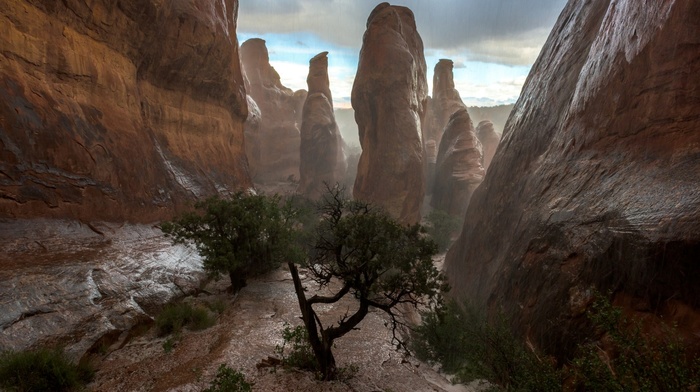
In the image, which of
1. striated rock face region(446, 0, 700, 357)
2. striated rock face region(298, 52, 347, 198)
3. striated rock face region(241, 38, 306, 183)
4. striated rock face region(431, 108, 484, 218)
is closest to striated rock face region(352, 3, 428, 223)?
striated rock face region(431, 108, 484, 218)

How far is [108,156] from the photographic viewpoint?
1271 cm

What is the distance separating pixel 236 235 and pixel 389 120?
64.3ft

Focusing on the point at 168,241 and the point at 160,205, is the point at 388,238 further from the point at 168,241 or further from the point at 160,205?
the point at 160,205

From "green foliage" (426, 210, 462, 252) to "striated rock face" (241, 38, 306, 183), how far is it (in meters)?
22.8

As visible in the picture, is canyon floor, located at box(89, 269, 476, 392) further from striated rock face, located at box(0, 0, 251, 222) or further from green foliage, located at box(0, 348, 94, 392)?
striated rock face, located at box(0, 0, 251, 222)

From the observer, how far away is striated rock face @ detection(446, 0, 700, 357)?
5906 mm

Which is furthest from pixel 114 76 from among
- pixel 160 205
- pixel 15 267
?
pixel 15 267

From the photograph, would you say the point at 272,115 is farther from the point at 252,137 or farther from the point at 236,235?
the point at 236,235

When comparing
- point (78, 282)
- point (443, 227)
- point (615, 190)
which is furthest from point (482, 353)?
point (443, 227)

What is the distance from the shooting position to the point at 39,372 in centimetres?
617

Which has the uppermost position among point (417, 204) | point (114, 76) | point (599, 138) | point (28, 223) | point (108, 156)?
point (114, 76)

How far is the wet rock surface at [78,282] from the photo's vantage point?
23.8 feet

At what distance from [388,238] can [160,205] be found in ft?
36.5

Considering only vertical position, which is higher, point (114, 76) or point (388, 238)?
point (114, 76)
